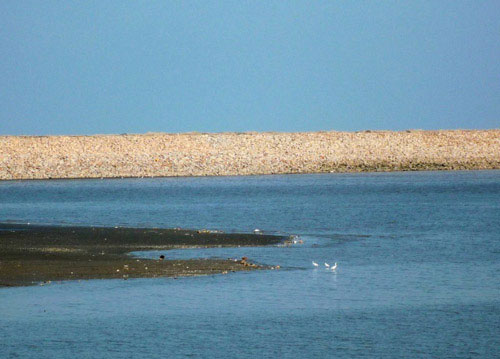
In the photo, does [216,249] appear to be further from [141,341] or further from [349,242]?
[141,341]

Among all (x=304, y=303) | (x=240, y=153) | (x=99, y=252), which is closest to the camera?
(x=304, y=303)

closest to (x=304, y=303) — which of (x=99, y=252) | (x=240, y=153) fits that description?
(x=99, y=252)

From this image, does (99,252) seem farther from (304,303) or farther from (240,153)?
(240,153)

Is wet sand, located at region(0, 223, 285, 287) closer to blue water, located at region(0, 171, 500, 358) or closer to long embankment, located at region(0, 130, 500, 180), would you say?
blue water, located at region(0, 171, 500, 358)

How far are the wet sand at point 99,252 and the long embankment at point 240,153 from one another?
4197 centimetres

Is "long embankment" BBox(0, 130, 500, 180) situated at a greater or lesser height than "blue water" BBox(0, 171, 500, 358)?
greater

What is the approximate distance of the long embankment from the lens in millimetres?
71938

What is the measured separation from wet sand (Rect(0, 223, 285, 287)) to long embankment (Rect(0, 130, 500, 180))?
42.0 m

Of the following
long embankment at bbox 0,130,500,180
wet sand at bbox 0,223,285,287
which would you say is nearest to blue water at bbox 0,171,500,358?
wet sand at bbox 0,223,285,287

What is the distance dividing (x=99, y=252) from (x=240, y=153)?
5380cm

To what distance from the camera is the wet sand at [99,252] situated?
18859mm

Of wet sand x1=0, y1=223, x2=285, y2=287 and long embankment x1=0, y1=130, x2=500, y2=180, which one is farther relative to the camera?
long embankment x1=0, y1=130, x2=500, y2=180

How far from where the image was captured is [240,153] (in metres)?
76.0

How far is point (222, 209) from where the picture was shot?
38062mm
